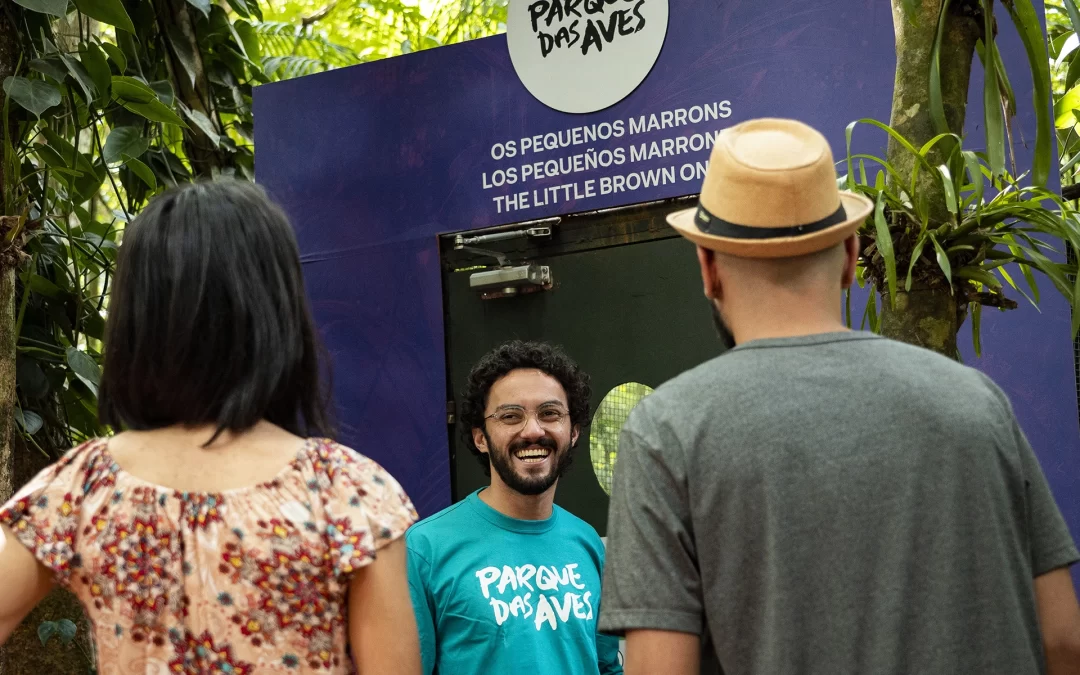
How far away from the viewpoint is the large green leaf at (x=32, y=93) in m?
3.35

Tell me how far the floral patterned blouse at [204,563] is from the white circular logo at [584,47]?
2866 millimetres

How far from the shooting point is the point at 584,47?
4098 millimetres

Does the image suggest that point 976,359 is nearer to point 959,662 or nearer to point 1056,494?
point 1056,494

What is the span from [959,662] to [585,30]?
3.07m

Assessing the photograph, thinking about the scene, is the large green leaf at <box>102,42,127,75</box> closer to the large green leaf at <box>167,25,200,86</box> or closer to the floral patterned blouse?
the large green leaf at <box>167,25,200,86</box>

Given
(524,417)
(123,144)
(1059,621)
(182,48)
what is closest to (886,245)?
(1059,621)

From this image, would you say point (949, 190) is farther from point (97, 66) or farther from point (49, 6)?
point (97, 66)

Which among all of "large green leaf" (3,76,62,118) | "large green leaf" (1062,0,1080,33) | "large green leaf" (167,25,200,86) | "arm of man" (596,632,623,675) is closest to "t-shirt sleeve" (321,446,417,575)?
"arm of man" (596,632,623,675)

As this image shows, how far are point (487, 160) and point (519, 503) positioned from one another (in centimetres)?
170

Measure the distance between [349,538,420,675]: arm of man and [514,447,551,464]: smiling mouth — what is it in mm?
1573

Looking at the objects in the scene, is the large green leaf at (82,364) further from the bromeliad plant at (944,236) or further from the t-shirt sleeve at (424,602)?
the bromeliad plant at (944,236)

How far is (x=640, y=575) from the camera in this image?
142 centimetres

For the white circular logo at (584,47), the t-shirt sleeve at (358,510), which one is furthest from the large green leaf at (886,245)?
the white circular logo at (584,47)

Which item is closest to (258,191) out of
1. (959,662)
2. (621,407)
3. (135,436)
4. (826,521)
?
(135,436)
